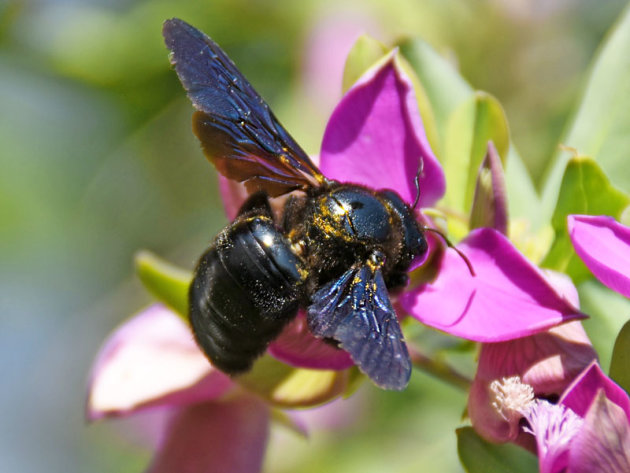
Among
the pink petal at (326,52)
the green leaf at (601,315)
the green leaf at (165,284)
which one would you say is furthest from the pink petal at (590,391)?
the pink petal at (326,52)

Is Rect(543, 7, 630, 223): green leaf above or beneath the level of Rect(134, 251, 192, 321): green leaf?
beneath

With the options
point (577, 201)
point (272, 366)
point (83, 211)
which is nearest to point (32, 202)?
point (83, 211)

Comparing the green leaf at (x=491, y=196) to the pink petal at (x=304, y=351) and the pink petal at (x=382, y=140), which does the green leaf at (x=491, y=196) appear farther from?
the pink petal at (x=304, y=351)

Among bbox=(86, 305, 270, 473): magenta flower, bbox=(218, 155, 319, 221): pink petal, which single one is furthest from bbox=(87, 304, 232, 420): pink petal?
bbox=(218, 155, 319, 221): pink petal

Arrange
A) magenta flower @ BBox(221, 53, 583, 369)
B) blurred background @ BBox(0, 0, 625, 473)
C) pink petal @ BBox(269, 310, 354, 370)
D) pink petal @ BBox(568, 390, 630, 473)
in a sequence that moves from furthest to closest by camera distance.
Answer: blurred background @ BBox(0, 0, 625, 473)
pink petal @ BBox(269, 310, 354, 370)
magenta flower @ BBox(221, 53, 583, 369)
pink petal @ BBox(568, 390, 630, 473)

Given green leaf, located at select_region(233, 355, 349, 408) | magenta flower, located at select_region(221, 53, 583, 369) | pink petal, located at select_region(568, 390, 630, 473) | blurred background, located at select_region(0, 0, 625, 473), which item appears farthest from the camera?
blurred background, located at select_region(0, 0, 625, 473)

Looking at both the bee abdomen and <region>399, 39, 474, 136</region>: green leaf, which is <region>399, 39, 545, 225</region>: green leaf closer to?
<region>399, 39, 474, 136</region>: green leaf
